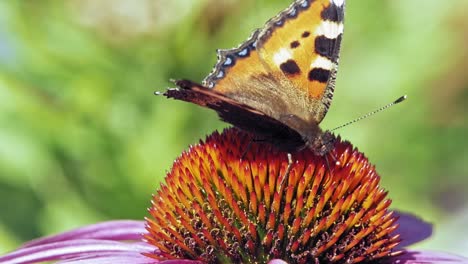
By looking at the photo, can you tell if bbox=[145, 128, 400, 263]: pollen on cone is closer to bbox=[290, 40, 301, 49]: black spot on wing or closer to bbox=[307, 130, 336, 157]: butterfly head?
bbox=[307, 130, 336, 157]: butterfly head

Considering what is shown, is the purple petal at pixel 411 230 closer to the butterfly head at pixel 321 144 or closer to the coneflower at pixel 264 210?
the coneflower at pixel 264 210

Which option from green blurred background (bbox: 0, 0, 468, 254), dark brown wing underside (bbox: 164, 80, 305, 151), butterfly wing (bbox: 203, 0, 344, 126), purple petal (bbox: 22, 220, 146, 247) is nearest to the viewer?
dark brown wing underside (bbox: 164, 80, 305, 151)

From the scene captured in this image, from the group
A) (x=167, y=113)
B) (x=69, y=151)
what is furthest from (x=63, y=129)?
(x=167, y=113)

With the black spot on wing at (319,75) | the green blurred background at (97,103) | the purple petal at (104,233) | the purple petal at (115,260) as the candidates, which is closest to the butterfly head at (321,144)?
the black spot on wing at (319,75)

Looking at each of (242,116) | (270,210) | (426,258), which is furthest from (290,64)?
(426,258)

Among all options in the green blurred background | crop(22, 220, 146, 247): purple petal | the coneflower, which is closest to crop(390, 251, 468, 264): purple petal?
the coneflower

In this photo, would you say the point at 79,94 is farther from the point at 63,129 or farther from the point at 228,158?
the point at 228,158
